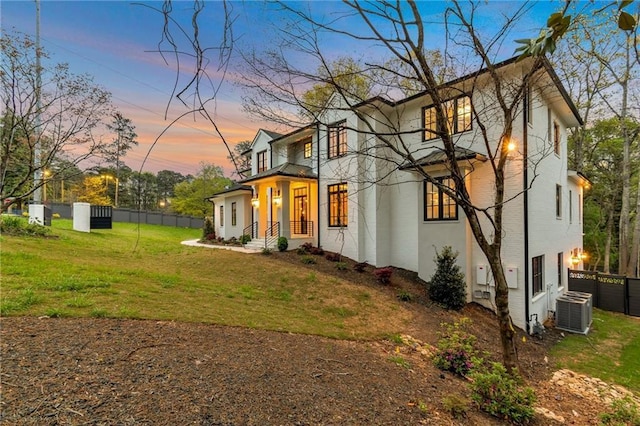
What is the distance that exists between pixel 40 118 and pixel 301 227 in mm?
11071

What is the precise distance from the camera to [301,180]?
46.0ft

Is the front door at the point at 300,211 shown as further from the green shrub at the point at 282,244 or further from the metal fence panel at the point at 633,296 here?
the metal fence panel at the point at 633,296

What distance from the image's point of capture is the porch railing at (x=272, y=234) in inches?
560

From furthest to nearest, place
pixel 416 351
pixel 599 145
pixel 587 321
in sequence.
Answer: pixel 599 145
pixel 587 321
pixel 416 351

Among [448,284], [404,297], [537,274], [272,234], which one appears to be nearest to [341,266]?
[404,297]

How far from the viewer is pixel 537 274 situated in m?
9.62

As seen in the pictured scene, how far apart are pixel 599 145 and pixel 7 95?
2740 centimetres

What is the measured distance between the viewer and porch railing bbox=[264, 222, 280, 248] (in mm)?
14229

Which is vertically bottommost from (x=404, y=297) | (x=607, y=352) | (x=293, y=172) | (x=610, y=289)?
(x=607, y=352)

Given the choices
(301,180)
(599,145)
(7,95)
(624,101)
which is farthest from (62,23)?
(599,145)

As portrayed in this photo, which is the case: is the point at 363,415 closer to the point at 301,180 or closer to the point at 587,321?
the point at 587,321

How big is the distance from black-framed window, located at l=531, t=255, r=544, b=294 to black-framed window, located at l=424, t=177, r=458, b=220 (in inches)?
108

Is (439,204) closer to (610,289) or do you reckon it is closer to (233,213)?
(610,289)

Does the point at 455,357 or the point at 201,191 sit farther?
the point at 201,191
